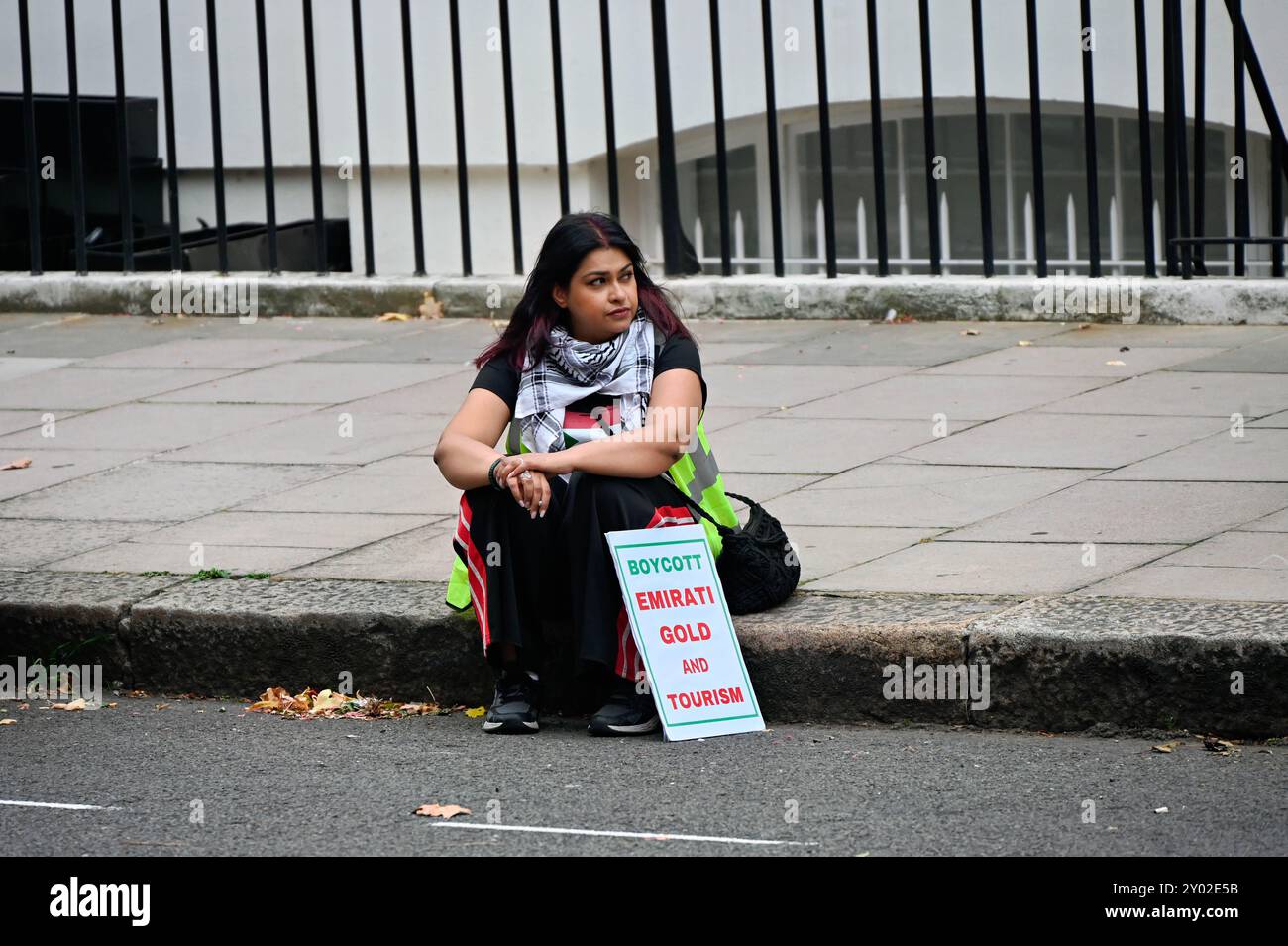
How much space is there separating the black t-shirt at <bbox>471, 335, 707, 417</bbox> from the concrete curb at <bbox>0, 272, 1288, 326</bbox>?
317 cm

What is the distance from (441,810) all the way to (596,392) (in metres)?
1.30

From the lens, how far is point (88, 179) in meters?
11.3

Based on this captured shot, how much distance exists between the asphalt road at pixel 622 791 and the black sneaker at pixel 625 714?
1.3 inches

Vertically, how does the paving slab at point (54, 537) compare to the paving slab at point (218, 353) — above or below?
below

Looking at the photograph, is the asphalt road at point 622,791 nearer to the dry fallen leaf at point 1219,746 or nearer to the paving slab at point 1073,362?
the dry fallen leaf at point 1219,746

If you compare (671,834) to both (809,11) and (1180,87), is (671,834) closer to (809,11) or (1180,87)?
(1180,87)

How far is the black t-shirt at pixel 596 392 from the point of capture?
4.84 metres

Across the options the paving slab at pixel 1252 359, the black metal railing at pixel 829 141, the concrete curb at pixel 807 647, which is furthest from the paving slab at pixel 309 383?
the paving slab at pixel 1252 359

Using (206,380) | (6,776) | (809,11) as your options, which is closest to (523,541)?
(6,776)

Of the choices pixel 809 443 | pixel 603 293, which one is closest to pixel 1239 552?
pixel 603 293

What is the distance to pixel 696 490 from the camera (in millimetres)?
4820

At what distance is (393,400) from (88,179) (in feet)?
14.9

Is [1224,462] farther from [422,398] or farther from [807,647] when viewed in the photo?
[422,398]

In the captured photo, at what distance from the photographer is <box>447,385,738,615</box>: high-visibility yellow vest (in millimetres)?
4723
